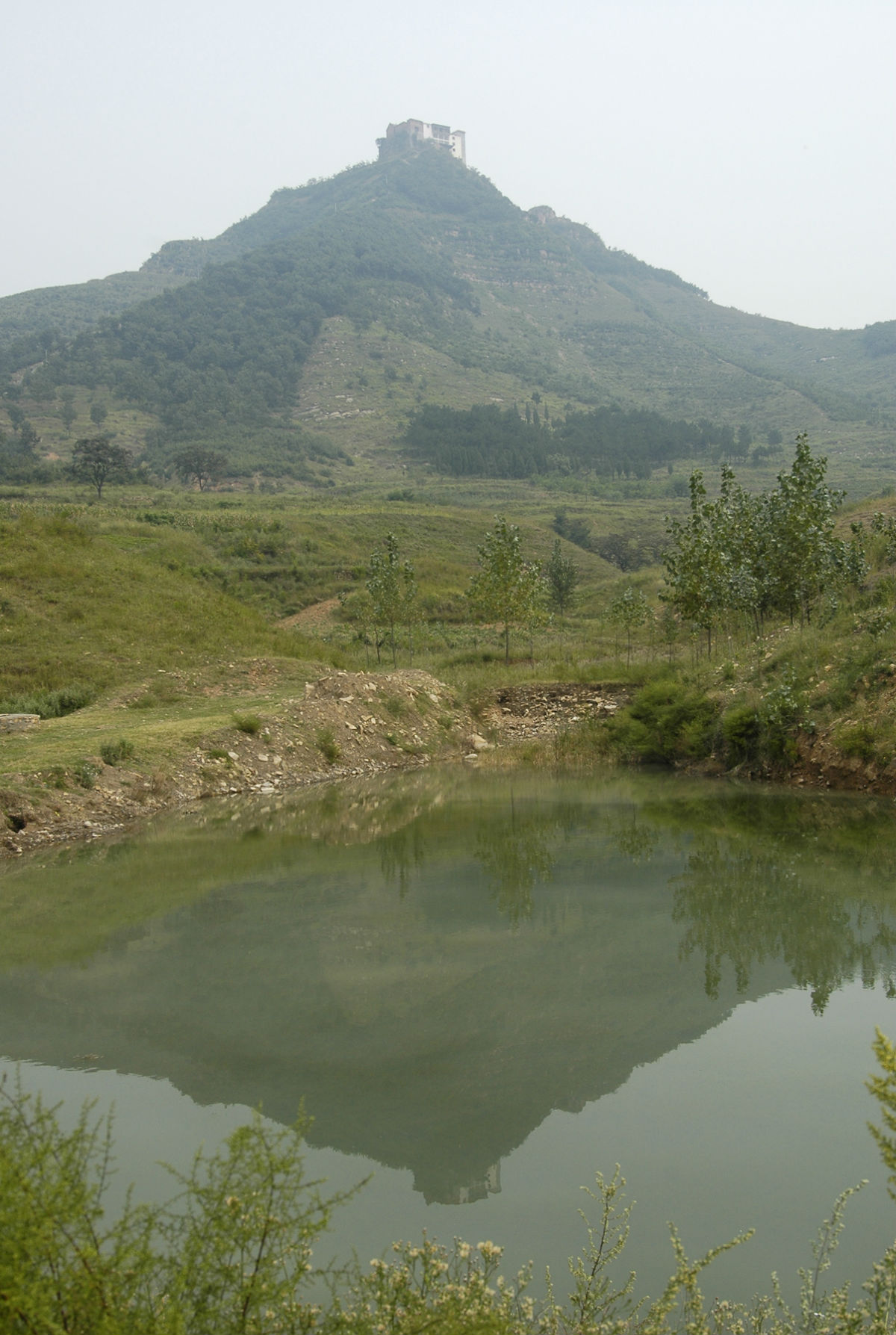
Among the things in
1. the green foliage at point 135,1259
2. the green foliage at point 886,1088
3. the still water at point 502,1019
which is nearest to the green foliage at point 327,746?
the still water at point 502,1019

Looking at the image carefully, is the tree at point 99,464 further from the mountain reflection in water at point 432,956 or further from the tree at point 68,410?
the mountain reflection in water at point 432,956

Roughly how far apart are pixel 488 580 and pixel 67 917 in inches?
1203

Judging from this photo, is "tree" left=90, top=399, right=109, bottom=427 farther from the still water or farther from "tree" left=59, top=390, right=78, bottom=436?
the still water

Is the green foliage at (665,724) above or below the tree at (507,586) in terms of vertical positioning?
below

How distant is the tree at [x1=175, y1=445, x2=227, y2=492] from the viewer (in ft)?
353

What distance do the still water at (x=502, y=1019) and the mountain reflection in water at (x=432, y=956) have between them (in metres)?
0.04

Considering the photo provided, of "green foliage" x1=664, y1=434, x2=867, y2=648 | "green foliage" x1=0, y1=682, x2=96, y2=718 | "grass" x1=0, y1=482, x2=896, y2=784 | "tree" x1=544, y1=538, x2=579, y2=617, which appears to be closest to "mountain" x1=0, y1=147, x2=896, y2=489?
"tree" x1=544, y1=538, x2=579, y2=617

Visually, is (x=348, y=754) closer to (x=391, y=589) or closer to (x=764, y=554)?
(x=764, y=554)

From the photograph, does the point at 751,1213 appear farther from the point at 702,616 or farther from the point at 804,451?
the point at 702,616

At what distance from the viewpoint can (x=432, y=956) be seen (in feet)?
30.4

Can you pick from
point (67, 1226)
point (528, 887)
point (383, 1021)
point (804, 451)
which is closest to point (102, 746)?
point (528, 887)

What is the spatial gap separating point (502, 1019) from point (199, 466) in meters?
107

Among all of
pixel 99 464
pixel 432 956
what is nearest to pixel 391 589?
pixel 432 956

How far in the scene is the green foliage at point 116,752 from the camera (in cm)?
1917
